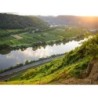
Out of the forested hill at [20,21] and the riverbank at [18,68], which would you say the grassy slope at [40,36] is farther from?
the riverbank at [18,68]

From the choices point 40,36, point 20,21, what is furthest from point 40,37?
point 20,21

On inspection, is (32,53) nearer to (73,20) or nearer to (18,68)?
(18,68)

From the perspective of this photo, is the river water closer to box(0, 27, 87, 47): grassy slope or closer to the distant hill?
box(0, 27, 87, 47): grassy slope

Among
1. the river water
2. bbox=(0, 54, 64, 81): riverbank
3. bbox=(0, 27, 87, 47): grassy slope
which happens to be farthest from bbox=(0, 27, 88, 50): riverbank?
bbox=(0, 54, 64, 81): riverbank

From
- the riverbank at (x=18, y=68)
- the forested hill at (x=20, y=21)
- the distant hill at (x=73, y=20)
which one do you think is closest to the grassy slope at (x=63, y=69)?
the riverbank at (x=18, y=68)

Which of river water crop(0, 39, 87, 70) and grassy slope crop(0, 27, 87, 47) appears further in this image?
grassy slope crop(0, 27, 87, 47)

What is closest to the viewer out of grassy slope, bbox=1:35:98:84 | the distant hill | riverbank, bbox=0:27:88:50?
grassy slope, bbox=1:35:98:84

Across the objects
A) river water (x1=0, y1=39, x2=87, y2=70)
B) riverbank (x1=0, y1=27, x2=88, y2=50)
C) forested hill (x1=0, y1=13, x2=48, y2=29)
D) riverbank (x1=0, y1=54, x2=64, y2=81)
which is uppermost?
forested hill (x1=0, y1=13, x2=48, y2=29)

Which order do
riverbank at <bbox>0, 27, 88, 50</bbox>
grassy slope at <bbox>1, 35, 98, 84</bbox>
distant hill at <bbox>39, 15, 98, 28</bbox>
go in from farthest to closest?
riverbank at <bbox>0, 27, 88, 50</bbox> < distant hill at <bbox>39, 15, 98, 28</bbox> < grassy slope at <bbox>1, 35, 98, 84</bbox>
